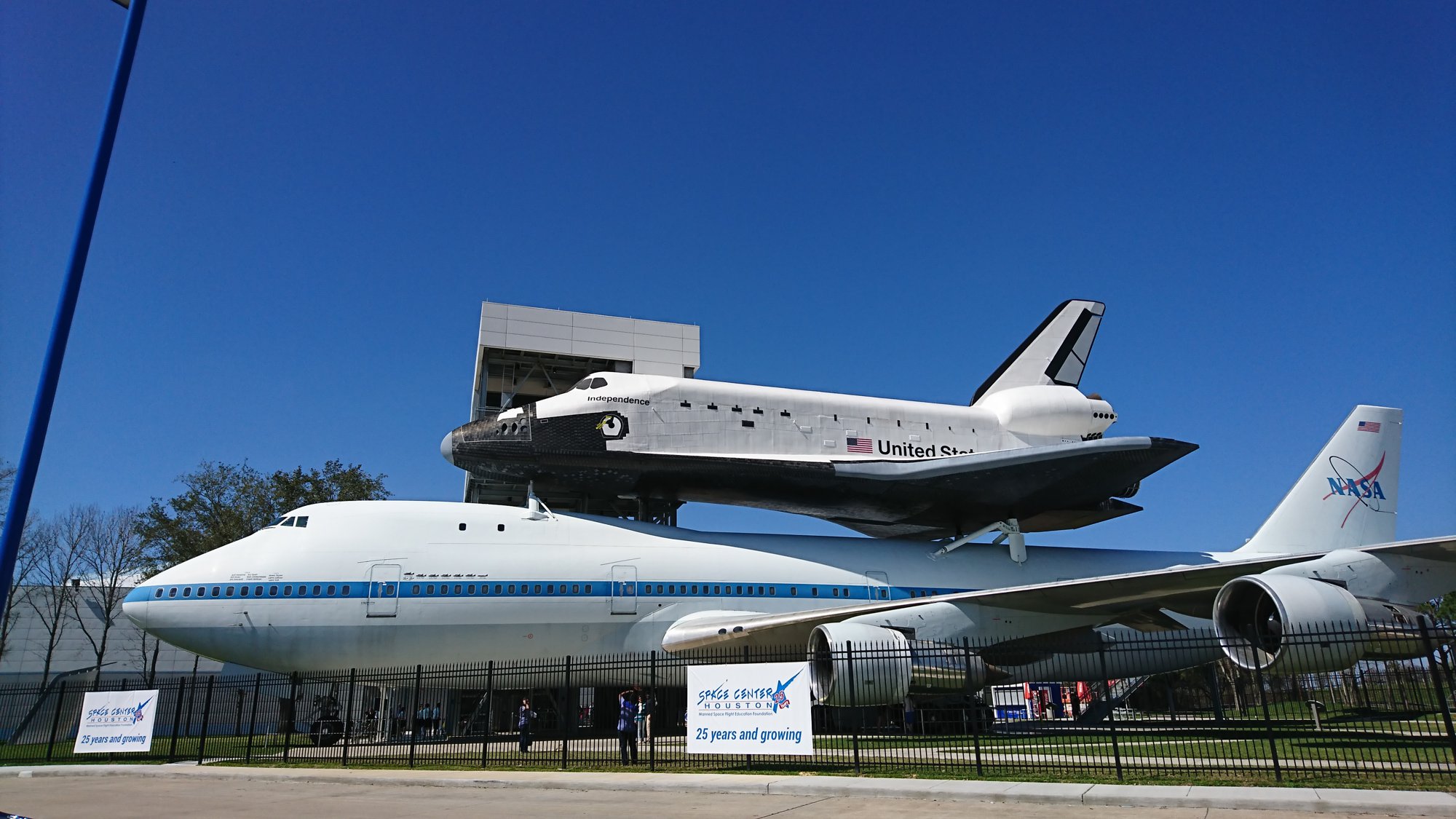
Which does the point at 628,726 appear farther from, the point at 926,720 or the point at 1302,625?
the point at 926,720

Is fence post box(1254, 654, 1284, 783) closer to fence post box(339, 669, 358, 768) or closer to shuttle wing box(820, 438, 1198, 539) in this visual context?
shuttle wing box(820, 438, 1198, 539)

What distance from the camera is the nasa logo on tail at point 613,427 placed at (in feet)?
63.8

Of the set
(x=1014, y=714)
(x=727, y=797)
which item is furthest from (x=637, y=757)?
(x=1014, y=714)

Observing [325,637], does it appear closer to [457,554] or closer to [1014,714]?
[457,554]

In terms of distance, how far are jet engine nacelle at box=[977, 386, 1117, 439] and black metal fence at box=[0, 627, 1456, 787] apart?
5.96 metres

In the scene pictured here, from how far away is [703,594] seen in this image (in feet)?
62.5

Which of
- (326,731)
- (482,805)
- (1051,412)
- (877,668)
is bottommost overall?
(482,805)

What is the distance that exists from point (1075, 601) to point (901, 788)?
899 cm

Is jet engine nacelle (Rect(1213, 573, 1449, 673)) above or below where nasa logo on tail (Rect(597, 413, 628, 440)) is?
below

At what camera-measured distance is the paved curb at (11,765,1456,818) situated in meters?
7.95

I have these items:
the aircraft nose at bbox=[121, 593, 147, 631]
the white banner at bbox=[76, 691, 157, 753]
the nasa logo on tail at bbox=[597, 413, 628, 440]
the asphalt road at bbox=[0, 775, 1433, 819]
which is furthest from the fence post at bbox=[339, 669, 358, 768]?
the nasa logo on tail at bbox=[597, 413, 628, 440]

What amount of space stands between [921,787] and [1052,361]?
18.0 metres

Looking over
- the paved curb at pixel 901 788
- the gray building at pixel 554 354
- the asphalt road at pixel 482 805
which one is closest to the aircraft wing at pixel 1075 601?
the paved curb at pixel 901 788

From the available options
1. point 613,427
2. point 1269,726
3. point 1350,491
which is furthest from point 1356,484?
point 613,427
